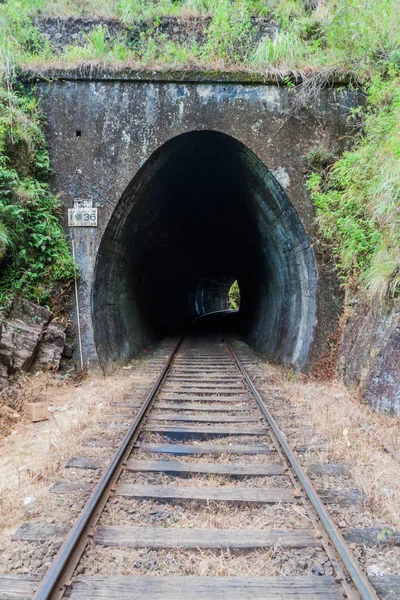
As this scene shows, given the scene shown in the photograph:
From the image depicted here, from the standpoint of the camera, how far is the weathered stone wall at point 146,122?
668 cm

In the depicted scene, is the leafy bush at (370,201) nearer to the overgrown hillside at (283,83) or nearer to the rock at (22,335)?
the overgrown hillside at (283,83)

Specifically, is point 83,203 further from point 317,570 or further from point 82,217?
point 317,570

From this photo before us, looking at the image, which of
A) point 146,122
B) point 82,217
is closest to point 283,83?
point 146,122

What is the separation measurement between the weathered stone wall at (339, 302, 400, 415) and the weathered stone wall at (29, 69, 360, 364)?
9.86ft

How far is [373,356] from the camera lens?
4.80 metres

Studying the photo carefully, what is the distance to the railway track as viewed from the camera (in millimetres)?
1895

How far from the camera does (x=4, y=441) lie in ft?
13.4

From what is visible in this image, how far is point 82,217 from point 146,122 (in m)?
2.13

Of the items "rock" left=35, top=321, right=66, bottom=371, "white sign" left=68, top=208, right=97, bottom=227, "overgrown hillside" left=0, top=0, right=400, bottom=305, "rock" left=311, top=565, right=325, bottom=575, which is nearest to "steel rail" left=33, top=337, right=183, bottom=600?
"rock" left=311, top=565, right=325, bottom=575

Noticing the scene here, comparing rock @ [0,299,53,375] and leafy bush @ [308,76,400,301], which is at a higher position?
leafy bush @ [308,76,400,301]

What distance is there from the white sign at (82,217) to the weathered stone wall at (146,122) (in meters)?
0.11

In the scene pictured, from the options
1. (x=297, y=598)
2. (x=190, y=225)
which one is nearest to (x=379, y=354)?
(x=297, y=598)

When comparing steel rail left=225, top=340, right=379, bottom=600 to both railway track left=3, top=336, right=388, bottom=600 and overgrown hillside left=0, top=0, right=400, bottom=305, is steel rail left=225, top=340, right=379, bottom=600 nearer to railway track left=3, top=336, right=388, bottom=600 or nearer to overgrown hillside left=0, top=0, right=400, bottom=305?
railway track left=3, top=336, right=388, bottom=600

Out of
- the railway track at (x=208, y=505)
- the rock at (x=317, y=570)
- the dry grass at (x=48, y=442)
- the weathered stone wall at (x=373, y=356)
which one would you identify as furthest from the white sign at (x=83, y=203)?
the rock at (x=317, y=570)
